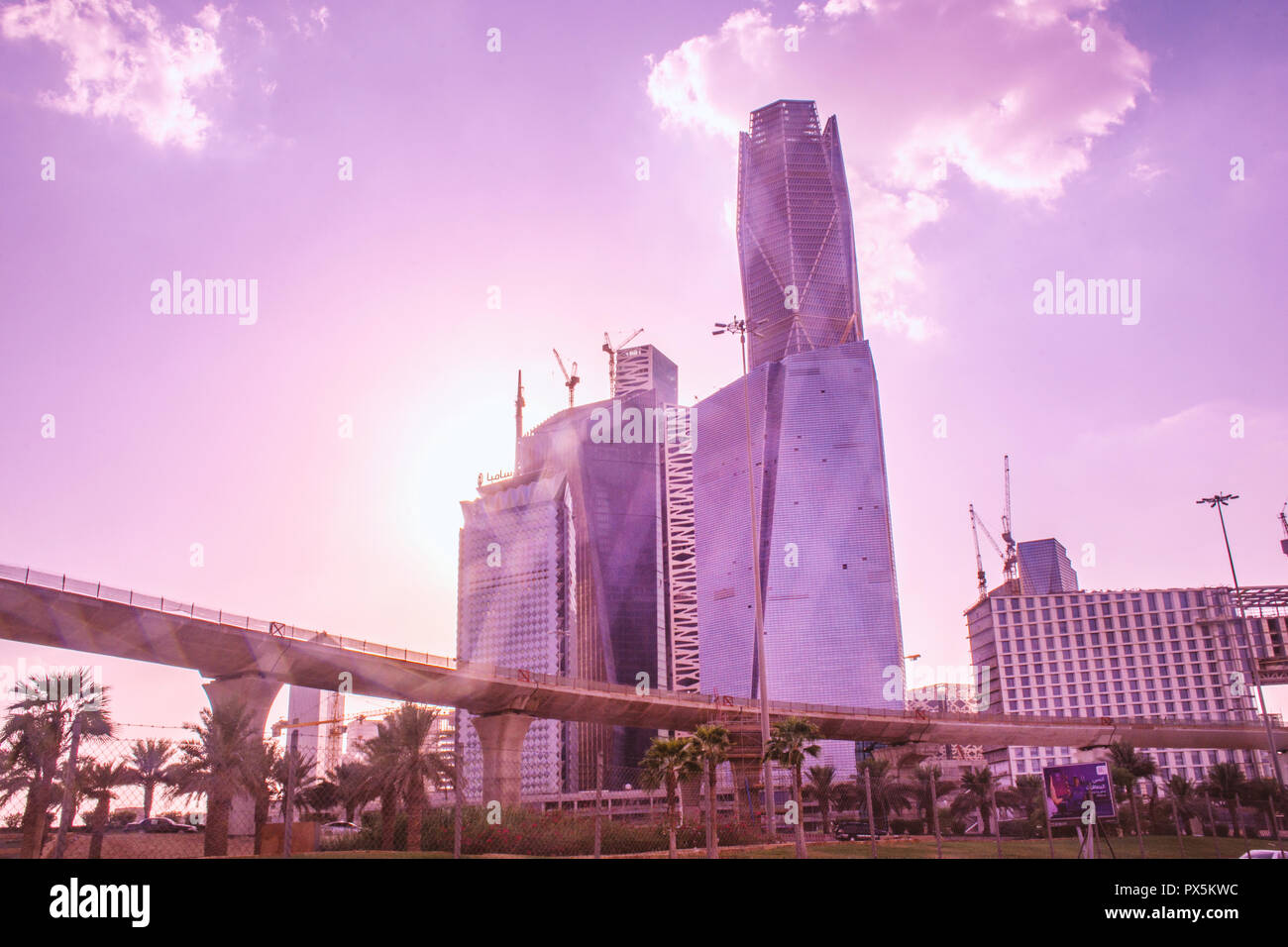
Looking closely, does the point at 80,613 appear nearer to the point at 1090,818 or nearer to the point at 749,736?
the point at 1090,818


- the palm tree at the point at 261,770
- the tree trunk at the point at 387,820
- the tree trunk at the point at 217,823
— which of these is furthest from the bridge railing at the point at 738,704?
the tree trunk at the point at 217,823

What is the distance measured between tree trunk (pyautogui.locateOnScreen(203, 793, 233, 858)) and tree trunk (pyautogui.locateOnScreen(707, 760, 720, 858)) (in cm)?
1548

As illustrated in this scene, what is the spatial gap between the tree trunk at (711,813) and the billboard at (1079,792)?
11058 mm

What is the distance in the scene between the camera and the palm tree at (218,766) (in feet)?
93.2

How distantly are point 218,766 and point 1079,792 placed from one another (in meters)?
29.6

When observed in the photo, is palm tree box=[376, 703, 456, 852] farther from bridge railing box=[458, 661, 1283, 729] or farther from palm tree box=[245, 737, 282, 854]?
bridge railing box=[458, 661, 1283, 729]

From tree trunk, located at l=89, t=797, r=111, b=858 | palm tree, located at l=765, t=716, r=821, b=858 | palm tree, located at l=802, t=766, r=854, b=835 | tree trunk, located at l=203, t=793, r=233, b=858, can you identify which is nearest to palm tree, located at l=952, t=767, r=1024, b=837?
palm tree, located at l=802, t=766, r=854, b=835

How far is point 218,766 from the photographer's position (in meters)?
31.8

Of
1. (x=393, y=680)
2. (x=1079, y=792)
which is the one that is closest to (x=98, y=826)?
(x=1079, y=792)

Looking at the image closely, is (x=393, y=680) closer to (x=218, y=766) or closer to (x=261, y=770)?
(x=261, y=770)
